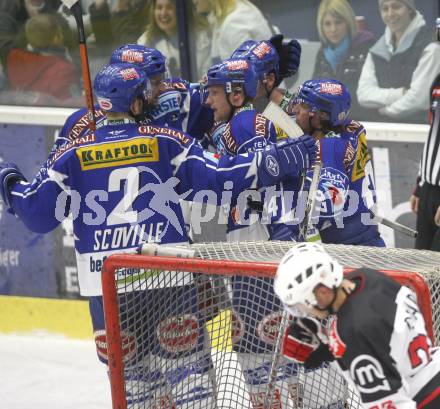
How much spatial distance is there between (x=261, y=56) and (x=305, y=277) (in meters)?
1.80

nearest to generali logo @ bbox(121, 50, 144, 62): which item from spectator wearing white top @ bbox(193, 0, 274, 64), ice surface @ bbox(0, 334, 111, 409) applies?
spectator wearing white top @ bbox(193, 0, 274, 64)

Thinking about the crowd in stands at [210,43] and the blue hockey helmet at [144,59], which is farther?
the crowd in stands at [210,43]

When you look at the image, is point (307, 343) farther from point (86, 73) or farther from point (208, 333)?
point (86, 73)

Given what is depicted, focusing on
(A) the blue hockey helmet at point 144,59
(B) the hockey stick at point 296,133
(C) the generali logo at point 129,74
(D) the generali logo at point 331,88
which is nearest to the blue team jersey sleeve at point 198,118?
(A) the blue hockey helmet at point 144,59

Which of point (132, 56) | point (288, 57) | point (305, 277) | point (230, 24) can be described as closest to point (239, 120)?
point (132, 56)

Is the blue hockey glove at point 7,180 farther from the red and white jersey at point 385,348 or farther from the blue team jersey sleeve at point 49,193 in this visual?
the red and white jersey at point 385,348

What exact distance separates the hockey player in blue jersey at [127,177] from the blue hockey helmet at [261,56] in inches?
22.0

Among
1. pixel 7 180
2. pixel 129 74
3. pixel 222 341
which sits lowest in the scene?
pixel 222 341

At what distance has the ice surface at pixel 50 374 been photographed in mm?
5258

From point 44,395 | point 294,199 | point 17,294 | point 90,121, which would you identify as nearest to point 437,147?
point 294,199

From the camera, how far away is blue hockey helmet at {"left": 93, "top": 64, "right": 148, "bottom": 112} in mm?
4062

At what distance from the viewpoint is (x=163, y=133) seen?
4.01m

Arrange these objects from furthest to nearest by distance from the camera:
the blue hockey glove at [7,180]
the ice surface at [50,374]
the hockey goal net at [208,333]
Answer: the ice surface at [50,374], the blue hockey glove at [7,180], the hockey goal net at [208,333]

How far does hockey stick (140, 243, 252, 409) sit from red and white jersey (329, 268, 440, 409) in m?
0.77
